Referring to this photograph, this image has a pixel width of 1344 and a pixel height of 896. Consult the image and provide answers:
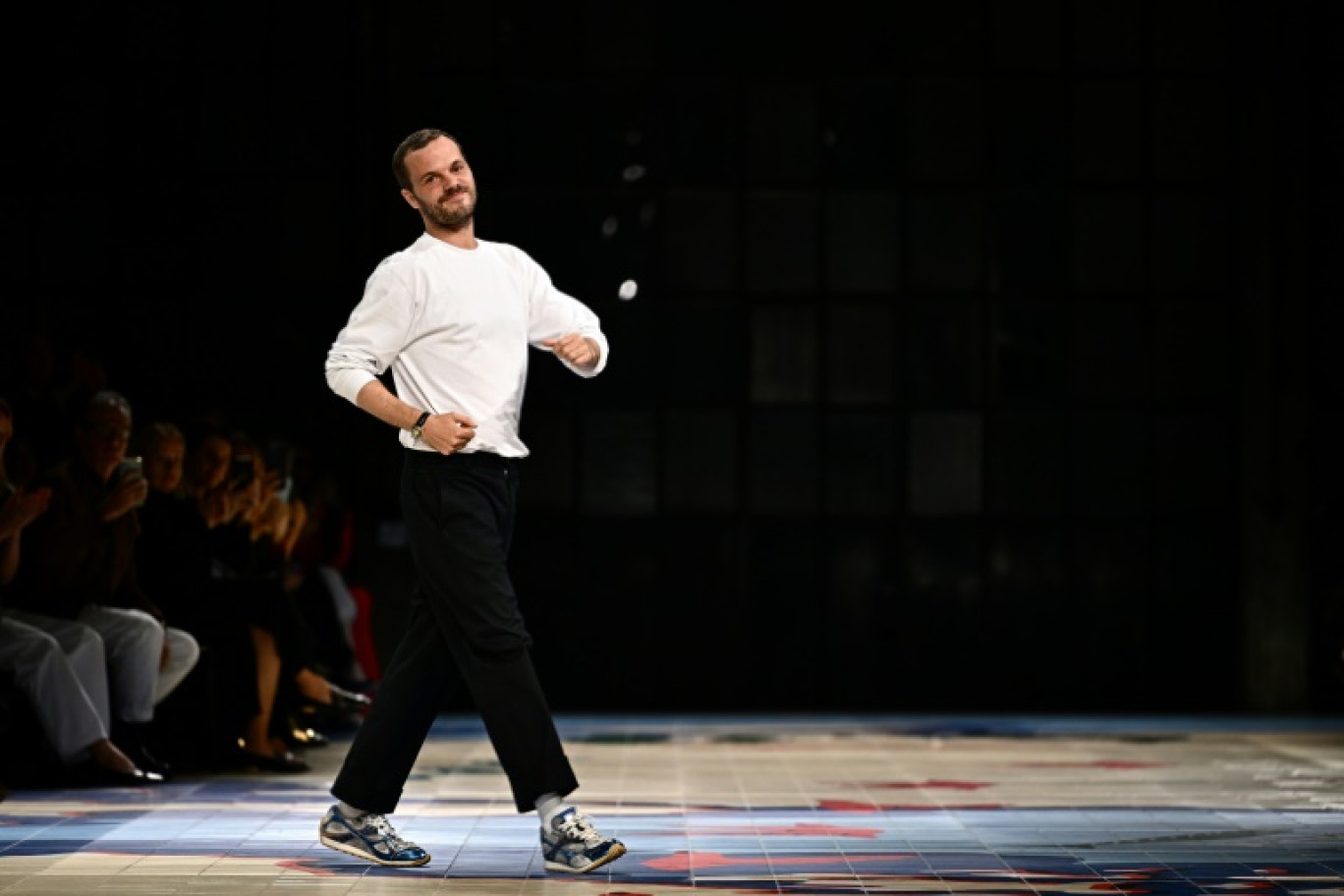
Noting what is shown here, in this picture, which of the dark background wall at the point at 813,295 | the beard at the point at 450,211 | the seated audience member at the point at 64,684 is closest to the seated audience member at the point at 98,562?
the seated audience member at the point at 64,684

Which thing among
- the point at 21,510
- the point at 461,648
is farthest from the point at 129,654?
the point at 461,648

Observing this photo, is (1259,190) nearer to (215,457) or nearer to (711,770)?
(711,770)

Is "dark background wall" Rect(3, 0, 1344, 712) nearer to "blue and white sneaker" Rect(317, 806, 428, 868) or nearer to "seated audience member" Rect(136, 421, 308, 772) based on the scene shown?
"seated audience member" Rect(136, 421, 308, 772)

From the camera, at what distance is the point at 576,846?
5.39 m

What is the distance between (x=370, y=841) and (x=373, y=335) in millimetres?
1196

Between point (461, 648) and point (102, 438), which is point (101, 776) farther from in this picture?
point (461, 648)

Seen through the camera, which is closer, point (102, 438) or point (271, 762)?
point (102, 438)

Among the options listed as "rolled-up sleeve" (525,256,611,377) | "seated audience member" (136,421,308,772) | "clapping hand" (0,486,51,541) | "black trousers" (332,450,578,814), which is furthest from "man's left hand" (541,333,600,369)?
"seated audience member" (136,421,308,772)

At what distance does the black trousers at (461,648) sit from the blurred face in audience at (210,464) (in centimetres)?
334

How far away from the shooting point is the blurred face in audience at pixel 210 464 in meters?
8.71

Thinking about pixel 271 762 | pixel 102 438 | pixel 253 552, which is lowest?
pixel 271 762

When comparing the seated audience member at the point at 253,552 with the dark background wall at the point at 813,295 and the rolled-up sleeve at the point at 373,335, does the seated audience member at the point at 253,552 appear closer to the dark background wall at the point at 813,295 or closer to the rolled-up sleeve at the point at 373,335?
the rolled-up sleeve at the point at 373,335

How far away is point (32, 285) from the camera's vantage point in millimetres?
12711

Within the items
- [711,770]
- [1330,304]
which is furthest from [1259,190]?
[711,770]
